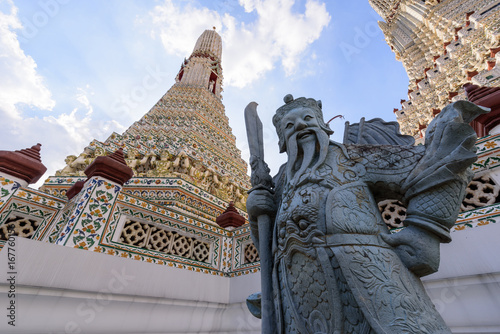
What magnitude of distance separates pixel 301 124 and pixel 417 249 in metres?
1.10

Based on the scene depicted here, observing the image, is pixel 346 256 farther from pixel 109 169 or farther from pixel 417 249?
pixel 109 169

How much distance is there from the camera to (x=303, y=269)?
159 centimetres

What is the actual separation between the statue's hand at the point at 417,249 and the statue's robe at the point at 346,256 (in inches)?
1.7

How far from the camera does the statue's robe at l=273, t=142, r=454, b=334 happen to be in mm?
1313

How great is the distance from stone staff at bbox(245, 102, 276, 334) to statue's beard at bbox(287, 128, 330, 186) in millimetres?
270

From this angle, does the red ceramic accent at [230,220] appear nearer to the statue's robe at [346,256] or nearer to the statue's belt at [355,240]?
the statue's robe at [346,256]

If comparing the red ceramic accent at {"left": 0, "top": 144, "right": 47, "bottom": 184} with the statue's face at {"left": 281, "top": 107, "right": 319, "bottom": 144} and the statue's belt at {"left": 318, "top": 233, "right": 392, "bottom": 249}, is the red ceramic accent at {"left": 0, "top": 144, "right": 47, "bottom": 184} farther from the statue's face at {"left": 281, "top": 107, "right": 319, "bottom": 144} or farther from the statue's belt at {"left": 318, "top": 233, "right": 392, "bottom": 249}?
the statue's belt at {"left": 318, "top": 233, "right": 392, "bottom": 249}

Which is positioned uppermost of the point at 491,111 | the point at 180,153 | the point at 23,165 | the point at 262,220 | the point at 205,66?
the point at 205,66

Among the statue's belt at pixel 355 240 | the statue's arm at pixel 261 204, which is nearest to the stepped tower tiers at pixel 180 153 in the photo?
the statue's arm at pixel 261 204

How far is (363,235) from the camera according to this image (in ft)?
4.98

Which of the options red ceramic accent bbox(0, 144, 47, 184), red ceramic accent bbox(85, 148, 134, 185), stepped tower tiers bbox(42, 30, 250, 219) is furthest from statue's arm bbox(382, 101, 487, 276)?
stepped tower tiers bbox(42, 30, 250, 219)

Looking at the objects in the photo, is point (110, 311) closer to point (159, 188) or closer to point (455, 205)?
point (455, 205)

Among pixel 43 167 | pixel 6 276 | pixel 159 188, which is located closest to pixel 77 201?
pixel 43 167

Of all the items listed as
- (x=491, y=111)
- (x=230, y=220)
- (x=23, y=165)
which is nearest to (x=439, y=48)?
(x=491, y=111)
